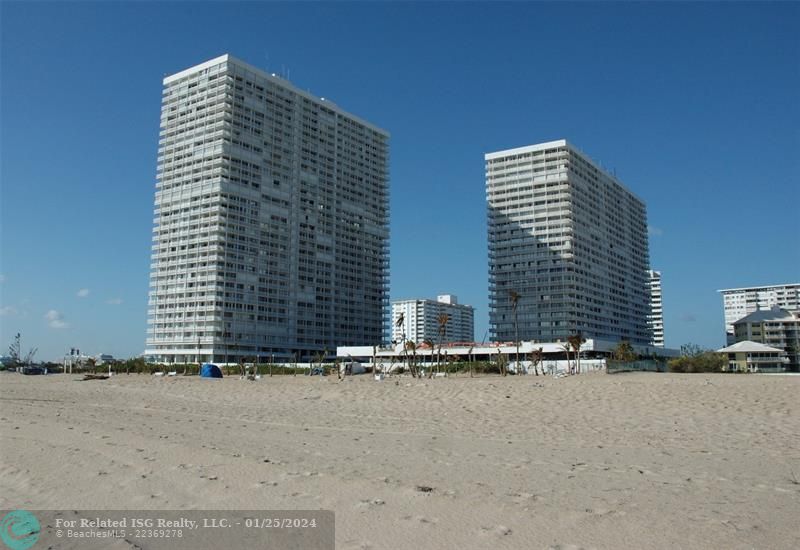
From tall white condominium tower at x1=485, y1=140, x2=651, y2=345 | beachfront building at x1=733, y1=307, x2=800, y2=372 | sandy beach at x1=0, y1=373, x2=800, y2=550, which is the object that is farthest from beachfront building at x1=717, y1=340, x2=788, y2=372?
sandy beach at x1=0, y1=373, x2=800, y2=550

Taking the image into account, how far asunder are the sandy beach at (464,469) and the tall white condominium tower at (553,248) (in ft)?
401

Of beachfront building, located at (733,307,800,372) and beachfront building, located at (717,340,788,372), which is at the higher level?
beachfront building, located at (733,307,800,372)

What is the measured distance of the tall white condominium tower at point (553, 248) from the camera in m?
141

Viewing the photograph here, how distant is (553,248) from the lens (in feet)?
474

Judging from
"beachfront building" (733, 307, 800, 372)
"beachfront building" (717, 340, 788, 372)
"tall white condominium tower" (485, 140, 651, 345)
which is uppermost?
"tall white condominium tower" (485, 140, 651, 345)

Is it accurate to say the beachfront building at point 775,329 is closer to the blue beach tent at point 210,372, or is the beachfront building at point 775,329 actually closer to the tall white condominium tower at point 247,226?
the tall white condominium tower at point 247,226

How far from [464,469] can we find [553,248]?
458 feet

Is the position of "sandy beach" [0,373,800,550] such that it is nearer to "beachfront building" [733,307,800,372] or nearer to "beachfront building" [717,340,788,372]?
"beachfront building" [717,340,788,372]

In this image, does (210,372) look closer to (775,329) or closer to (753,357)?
(753,357)

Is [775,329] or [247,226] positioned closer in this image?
[247,226]

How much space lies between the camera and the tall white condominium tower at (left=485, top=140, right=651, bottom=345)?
14138cm

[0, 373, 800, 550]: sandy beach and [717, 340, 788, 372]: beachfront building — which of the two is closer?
[0, 373, 800, 550]: sandy beach

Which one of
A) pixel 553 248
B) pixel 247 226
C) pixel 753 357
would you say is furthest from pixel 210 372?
pixel 553 248

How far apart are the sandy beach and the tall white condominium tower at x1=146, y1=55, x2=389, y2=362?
326ft
